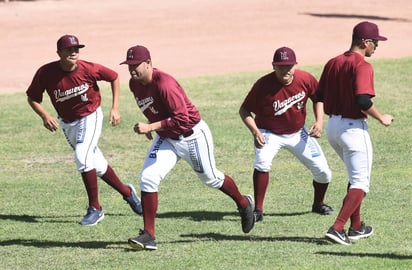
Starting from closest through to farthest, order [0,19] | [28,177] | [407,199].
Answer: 1. [407,199]
2. [28,177]
3. [0,19]

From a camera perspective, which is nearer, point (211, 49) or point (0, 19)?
point (211, 49)

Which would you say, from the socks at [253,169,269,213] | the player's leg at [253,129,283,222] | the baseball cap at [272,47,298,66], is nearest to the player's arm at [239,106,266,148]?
the player's leg at [253,129,283,222]

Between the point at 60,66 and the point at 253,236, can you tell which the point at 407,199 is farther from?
the point at 60,66

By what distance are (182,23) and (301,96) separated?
21030mm

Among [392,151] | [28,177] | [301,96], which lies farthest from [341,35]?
[301,96]

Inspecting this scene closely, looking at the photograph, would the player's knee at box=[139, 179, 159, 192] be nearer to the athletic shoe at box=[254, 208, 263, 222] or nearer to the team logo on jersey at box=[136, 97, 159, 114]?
the team logo on jersey at box=[136, 97, 159, 114]

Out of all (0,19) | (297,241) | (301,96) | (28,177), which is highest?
(301,96)

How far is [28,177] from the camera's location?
14.0 meters

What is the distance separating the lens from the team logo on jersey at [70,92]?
1127 centimetres

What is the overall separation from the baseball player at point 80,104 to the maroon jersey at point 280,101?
1.50 meters

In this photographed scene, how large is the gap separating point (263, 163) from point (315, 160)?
1.83 feet

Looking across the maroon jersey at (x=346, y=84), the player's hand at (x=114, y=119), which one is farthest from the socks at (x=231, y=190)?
the player's hand at (x=114, y=119)

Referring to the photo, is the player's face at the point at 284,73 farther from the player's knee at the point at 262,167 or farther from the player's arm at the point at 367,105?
the player's arm at the point at 367,105

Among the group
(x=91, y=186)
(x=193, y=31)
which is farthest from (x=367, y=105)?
(x=193, y=31)
